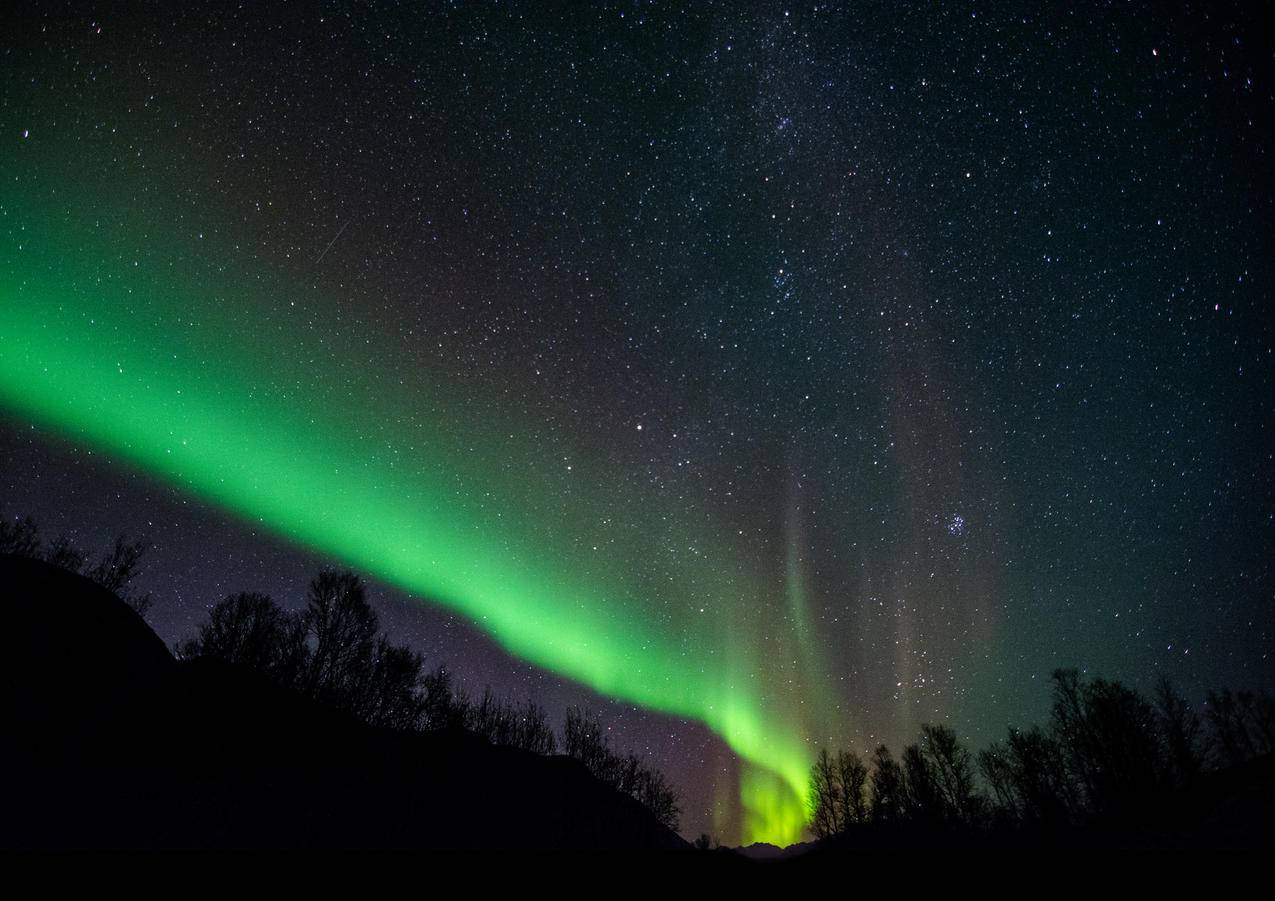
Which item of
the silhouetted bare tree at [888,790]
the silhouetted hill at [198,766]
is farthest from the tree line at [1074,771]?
the silhouetted hill at [198,766]

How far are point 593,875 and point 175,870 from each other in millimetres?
2098

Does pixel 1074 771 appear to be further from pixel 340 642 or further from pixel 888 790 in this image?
pixel 340 642

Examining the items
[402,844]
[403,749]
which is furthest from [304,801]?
[403,749]

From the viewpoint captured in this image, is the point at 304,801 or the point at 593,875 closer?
the point at 593,875

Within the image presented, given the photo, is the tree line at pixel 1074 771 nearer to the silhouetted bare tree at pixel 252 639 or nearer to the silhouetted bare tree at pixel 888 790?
the silhouetted bare tree at pixel 888 790

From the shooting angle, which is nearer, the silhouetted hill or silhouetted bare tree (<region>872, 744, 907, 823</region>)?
the silhouetted hill

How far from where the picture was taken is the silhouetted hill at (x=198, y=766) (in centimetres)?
1362

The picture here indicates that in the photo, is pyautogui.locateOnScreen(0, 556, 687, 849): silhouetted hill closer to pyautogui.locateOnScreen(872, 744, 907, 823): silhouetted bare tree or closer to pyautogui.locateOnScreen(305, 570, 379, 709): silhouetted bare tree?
pyautogui.locateOnScreen(305, 570, 379, 709): silhouetted bare tree

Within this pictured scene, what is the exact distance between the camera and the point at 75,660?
18359 millimetres

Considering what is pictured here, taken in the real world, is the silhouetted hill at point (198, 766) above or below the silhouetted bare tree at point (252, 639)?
below

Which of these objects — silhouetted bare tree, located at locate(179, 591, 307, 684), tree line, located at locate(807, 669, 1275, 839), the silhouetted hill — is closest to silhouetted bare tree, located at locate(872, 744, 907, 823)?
tree line, located at locate(807, 669, 1275, 839)

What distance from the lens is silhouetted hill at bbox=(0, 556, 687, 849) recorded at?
1362 cm

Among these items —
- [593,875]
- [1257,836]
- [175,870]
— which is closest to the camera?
[175,870]

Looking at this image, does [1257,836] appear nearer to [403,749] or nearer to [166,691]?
[403,749]
